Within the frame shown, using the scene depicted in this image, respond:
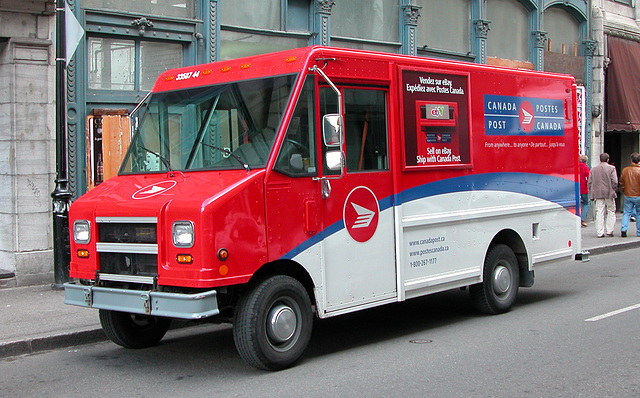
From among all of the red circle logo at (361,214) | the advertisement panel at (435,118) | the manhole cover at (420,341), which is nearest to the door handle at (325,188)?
the red circle logo at (361,214)

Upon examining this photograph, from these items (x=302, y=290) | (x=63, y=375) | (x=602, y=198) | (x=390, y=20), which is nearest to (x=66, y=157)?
(x=63, y=375)

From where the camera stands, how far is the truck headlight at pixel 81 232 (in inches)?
289

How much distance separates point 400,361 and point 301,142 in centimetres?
221

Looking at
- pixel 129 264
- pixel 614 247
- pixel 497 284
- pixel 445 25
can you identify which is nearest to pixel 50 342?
pixel 129 264

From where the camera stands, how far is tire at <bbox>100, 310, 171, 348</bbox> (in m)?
7.91

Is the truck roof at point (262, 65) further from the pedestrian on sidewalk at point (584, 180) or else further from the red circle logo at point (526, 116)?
the pedestrian on sidewalk at point (584, 180)

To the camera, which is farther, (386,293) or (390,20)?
(390,20)

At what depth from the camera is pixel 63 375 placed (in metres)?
7.14

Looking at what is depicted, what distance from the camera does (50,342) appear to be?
26.9ft

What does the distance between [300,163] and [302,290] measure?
114 centimetres

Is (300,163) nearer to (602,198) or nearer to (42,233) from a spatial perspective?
(42,233)

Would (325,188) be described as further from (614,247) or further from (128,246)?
(614,247)

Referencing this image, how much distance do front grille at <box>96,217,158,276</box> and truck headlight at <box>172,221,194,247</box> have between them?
248mm

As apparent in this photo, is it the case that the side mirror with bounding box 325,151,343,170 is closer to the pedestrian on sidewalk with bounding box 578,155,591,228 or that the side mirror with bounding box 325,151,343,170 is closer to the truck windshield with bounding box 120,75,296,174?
the truck windshield with bounding box 120,75,296,174
